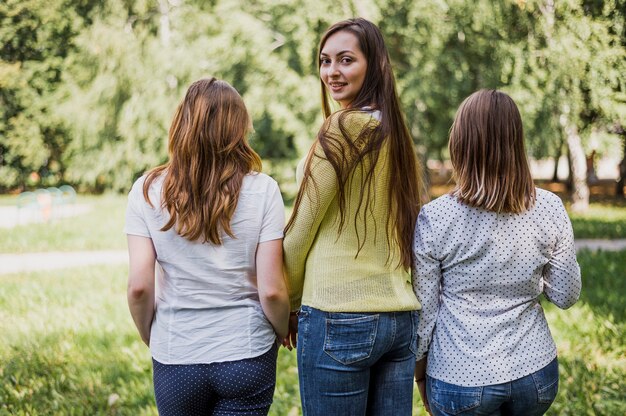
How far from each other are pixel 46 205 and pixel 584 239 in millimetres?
11611

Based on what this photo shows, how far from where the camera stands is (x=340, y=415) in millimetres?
2303

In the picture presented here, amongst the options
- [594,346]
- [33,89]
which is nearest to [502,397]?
[594,346]

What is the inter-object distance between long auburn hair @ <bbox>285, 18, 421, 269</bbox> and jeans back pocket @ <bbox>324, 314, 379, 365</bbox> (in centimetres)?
24

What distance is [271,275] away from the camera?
8.06ft

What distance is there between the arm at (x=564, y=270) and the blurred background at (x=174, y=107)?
1650 millimetres

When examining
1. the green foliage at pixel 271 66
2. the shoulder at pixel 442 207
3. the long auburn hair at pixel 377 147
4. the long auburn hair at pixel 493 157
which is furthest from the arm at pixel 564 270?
the green foliage at pixel 271 66

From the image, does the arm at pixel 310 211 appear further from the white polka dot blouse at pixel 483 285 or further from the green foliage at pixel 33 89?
the green foliage at pixel 33 89

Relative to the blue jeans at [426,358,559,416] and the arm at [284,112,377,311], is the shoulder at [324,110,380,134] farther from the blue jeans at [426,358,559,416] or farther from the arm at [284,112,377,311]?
the blue jeans at [426,358,559,416]

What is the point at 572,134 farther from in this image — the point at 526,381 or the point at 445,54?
the point at 526,381

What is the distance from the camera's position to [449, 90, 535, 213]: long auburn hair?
8.00 ft

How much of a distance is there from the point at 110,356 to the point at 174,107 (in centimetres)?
1401

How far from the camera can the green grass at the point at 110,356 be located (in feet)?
15.2

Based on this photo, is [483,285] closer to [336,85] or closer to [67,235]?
[336,85]

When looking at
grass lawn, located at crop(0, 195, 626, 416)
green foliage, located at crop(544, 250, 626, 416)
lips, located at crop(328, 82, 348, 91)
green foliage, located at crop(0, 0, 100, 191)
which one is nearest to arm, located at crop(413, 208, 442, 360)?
lips, located at crop(328, 82, 348, 91)
